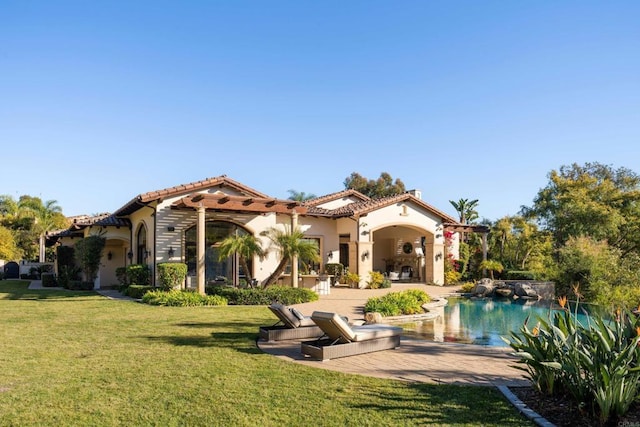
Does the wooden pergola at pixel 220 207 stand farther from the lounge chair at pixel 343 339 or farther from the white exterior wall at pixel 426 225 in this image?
the lounge chair at pixel 343 339

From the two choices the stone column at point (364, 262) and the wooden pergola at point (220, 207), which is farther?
the stone column at point (364, 262)

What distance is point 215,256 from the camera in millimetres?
23000

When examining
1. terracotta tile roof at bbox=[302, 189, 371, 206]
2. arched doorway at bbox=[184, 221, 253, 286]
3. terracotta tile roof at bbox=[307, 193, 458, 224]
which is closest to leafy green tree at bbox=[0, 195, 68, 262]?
terracotta tile roof at bbox=[302, 189, 371, 206]

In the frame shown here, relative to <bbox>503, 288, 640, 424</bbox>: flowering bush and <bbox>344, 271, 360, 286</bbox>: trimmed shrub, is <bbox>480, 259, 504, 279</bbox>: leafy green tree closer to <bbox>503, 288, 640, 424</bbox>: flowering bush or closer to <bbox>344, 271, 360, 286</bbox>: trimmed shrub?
<bbox>344, 271, 360, 286</bbox>: trimmed shrub

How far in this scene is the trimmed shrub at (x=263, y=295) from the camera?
1769cm

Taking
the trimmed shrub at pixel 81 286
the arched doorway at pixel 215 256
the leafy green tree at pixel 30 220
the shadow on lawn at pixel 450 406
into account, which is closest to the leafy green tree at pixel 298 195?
the arched doorway at pixel 215 256

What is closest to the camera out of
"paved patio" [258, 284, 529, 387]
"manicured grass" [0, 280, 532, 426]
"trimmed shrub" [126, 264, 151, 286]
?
"manicured grass" [0, 280, 532, 426]

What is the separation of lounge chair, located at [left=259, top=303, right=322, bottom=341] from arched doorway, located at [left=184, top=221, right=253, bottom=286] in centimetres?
1144

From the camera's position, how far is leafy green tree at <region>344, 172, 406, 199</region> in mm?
52906

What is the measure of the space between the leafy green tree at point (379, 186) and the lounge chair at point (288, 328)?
4306 cm

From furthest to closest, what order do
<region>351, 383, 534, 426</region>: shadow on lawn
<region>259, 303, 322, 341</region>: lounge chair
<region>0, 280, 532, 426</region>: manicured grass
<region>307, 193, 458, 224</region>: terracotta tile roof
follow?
1. <region>307, 193, 458, 224</region>: terracotta tile roof
2. <region>259, 303, 322, 341</region>: lounge chair
3. <region>0, 280, 532, 426</region>: manicured grass
4. <region>351, 383, 534, 426</region>: shadow on lawn

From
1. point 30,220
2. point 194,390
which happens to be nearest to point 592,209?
point 194,390

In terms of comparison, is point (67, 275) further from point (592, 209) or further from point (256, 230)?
point (592, 209)

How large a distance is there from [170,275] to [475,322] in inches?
484
